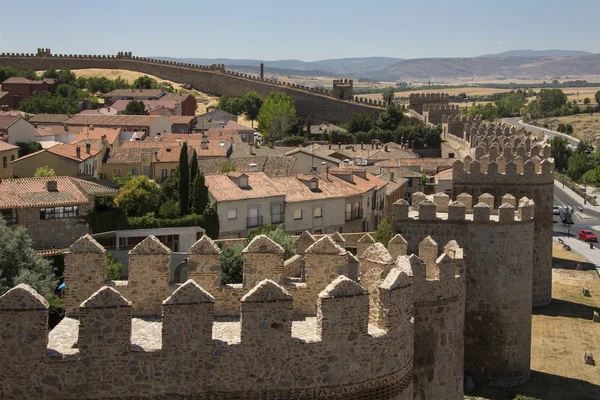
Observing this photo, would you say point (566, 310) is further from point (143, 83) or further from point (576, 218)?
point (143, 83)

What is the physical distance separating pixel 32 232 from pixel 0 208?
1.58m

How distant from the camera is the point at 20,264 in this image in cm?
2725

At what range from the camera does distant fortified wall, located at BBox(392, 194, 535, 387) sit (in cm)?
2034

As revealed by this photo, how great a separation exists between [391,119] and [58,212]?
58.5 m

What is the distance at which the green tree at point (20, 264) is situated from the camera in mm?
25062

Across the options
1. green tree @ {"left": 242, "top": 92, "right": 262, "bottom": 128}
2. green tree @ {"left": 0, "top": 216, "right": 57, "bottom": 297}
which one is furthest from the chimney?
green tree @ {"left": 242, "top": 92, "right": 262, "bottom": 128}

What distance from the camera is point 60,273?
3184 centimetres

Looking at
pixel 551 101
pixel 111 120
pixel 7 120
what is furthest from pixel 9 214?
pixel 551 101

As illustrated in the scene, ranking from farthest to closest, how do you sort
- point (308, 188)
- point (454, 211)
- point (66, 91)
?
point (66, 91) < point (308, 188) < point (454, 211)

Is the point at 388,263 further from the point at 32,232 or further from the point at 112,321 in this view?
the point at 32,232

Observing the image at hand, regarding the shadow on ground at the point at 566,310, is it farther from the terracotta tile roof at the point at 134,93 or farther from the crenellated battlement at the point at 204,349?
the terracotta tile roof at the point at 134,93

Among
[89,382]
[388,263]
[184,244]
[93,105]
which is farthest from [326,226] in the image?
[93,105]

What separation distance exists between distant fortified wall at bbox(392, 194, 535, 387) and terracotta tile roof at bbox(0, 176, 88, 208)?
65.0 feet

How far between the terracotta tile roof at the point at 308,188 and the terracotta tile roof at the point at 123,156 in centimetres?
1316
